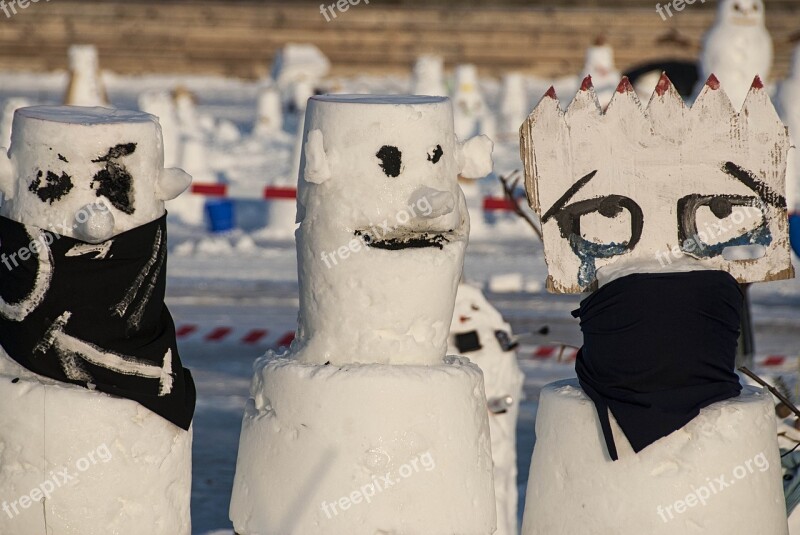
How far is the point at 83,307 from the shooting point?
13.6 ft

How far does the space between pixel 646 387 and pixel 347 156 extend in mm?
1143

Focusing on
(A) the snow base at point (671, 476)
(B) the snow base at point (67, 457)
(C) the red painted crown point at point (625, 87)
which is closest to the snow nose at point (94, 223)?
(B) the snow base at point (67, 457)

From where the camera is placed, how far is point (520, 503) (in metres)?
6.11

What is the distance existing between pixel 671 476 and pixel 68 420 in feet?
5.92

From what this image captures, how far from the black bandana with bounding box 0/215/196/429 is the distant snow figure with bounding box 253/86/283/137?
40.2ft

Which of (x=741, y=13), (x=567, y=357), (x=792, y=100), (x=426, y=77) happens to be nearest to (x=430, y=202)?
(x=567, y=357)

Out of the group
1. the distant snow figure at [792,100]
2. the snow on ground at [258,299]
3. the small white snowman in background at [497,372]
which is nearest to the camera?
the small white snowman in background at [497,372]

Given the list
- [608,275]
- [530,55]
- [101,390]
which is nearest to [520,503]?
[608,275]

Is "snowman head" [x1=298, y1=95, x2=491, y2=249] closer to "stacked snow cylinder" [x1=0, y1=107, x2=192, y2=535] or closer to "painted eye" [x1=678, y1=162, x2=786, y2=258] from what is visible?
"stacked snow cylinder" [x1=0, y1=107, x2=192, y2=535]

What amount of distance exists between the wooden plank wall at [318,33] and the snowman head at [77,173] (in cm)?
1604

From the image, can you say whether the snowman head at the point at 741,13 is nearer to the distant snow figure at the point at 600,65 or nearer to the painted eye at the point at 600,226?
the distant snow figure at the point at 600,65

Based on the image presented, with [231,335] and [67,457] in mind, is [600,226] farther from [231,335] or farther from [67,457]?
[231,335]

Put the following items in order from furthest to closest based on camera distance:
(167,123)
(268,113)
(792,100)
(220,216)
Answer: (268,113) → (167,123) → (220,216) → (792,100)

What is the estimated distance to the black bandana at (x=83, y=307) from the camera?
4.13 m
